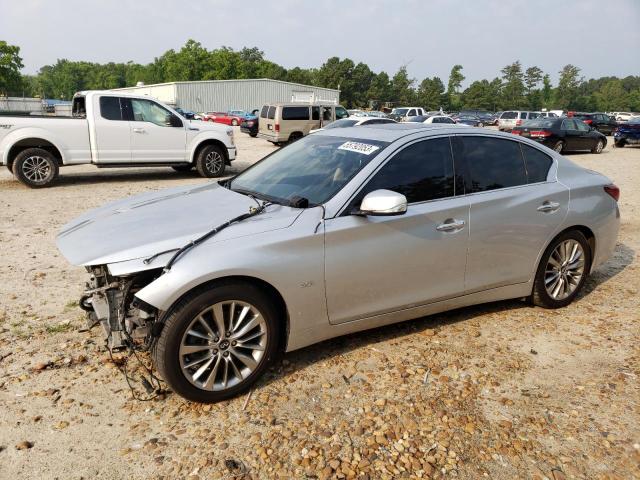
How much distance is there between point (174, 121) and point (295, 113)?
10.5 meters

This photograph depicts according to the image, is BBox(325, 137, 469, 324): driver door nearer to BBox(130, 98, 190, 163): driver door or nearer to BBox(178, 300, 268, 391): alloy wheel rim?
BBox(178, 300, 268, 391): alloy wheel rim

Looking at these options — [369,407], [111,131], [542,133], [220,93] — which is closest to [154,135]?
[111,131]

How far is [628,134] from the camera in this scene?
24.1 meters

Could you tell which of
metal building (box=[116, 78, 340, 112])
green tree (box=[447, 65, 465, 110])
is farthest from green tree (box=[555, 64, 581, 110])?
metal building (box=[116, 78, 340, 112])

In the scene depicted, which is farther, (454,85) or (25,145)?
(454,85)

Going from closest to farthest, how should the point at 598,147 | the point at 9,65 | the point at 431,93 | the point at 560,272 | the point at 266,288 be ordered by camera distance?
1. the point at 266,288
2. the point at 560,272
3. the point at 598,147
4. the point at 9,65
5. the point at 431,93

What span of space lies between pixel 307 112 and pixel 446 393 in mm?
19831

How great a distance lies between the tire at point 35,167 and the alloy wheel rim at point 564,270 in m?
9.72

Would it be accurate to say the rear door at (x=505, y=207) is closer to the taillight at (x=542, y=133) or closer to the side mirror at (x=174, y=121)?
the side mirror at (x=174, y=121)

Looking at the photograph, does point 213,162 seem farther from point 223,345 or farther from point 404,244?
point 223,345

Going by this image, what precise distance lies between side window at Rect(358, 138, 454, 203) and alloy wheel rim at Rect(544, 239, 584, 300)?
4.34ft

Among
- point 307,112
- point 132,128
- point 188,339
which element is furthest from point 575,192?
point 307,112

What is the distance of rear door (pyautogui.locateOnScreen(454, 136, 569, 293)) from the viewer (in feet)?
12.7

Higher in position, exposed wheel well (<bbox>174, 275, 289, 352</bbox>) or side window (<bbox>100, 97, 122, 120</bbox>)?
side window (<bbox>100, 97, 122, 120</bbox>)
